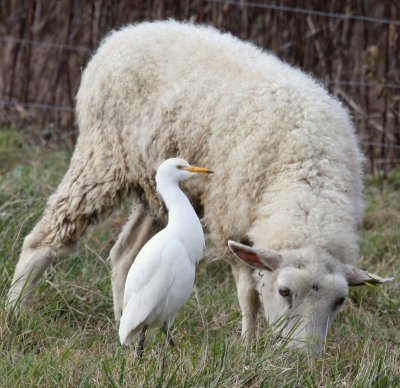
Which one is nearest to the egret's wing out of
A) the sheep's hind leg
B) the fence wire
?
the sheep's hind leg

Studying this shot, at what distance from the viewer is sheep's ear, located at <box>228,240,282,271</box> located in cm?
449

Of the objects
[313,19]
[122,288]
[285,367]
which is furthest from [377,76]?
[285,367]

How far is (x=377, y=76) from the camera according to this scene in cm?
812

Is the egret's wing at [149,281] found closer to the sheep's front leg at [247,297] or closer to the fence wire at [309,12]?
the sheep's front leg at [247,297]

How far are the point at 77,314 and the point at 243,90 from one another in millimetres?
1436

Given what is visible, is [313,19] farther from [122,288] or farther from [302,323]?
[302,323]

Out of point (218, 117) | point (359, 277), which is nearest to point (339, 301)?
point (359, 277)

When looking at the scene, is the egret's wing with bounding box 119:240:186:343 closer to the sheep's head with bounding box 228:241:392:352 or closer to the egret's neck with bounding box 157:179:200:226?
the egret's neck with bounding box 157:179:200:226

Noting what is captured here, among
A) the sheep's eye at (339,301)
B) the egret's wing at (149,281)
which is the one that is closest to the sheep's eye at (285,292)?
the sheep's eye at (339,301)

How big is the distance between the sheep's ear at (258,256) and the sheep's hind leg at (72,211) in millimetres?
1137

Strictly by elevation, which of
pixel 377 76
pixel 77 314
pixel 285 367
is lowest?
pixel 77 314

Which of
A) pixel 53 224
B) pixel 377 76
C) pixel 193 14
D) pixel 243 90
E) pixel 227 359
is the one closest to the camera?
pixel 227 359

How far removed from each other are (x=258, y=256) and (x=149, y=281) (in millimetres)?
543

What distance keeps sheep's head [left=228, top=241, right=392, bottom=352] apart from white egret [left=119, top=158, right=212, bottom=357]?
0.86 feet
